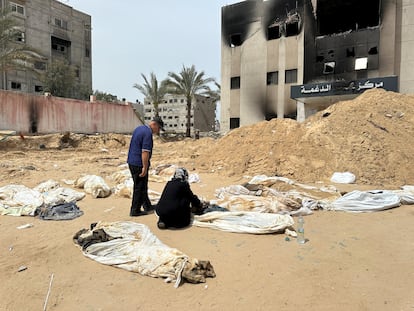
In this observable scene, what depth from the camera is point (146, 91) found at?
28.4 metres

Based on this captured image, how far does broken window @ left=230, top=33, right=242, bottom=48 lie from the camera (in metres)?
27.7

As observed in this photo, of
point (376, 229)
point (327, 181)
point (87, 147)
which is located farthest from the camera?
point (87, 147)

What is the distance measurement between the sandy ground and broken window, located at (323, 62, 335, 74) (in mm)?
20491

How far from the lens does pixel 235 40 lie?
28.1 metres

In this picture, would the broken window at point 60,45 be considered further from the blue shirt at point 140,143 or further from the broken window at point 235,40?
the blue shirt at point 140,143

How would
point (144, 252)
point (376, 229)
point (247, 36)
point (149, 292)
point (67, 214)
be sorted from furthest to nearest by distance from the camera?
point (247, 36), point (67, 214), point (376, 229), point (144, 252), point (149, 292)

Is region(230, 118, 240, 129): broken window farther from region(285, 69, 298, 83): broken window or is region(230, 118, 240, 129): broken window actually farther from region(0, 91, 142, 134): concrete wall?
region(0, 91, 142, 134): concrete wall

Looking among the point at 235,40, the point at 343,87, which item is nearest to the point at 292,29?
the point at 235,40

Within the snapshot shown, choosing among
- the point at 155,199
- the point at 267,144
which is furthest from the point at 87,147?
the point at 155,199

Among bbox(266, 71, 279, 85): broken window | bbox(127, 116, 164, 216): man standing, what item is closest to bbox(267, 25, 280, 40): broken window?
bbox(266, 71, 279, 85): broken window

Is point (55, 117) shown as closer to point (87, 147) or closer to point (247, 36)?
point (87, 147)

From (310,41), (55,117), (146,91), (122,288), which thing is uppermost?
(310,41)

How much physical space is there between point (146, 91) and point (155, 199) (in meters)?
24.1

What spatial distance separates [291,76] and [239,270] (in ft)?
77.9
